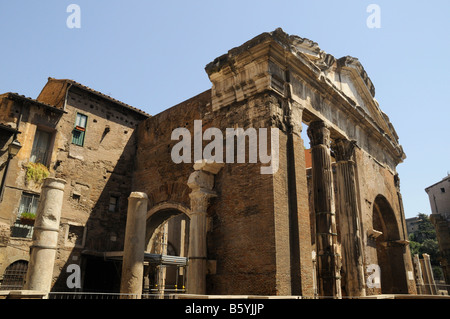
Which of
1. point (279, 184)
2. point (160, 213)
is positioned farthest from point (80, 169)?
point (279, 184)

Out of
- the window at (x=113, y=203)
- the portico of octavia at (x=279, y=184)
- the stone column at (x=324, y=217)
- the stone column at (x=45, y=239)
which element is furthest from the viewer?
the window at (x=113, y=203)

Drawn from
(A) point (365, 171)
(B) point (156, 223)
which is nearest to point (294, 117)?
(A) point (365, 171)

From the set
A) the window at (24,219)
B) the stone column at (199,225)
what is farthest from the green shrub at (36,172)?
the stone column at (199,225)

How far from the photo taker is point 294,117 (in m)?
8.97

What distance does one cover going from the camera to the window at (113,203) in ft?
41.6

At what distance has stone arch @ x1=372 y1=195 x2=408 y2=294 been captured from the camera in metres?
12.8

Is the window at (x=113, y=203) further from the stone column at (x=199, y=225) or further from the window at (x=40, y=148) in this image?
the stone column at (x=199, y=225)

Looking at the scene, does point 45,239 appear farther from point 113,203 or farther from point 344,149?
point 344,149

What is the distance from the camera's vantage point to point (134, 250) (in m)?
7.71

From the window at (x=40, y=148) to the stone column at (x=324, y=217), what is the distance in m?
8.46

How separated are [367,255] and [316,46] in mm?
6608

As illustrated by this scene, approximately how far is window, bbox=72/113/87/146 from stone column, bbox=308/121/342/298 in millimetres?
7696

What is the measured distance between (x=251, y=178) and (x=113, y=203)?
6.58 metres
